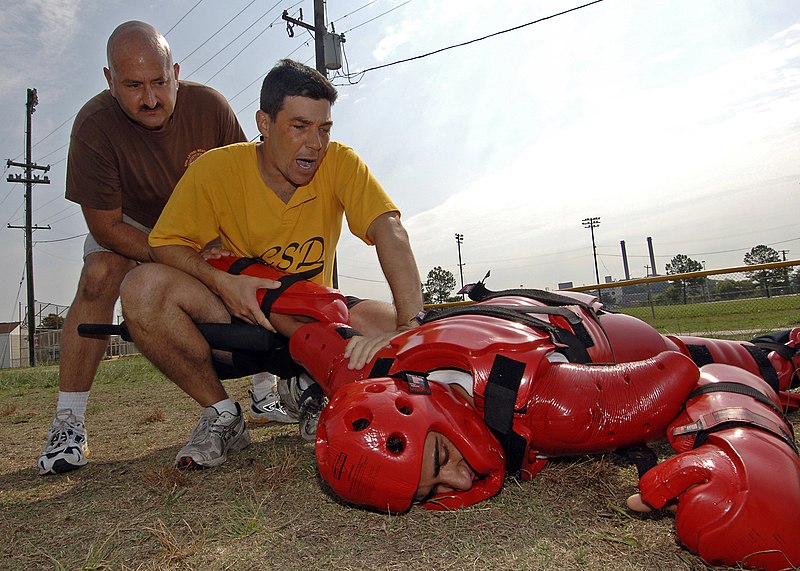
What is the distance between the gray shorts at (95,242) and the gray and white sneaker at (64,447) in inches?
36.9

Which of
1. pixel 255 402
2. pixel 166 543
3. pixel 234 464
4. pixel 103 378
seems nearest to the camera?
pixel 166 543

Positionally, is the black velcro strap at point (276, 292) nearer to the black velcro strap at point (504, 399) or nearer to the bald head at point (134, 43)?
the black velcro strap at point (504, 399)

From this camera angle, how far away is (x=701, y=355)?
7.55 feet

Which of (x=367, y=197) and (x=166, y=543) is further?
(x=367, y=197)

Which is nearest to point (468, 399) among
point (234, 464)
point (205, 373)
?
point (234, 464)

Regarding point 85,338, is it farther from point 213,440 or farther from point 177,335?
point 213,440

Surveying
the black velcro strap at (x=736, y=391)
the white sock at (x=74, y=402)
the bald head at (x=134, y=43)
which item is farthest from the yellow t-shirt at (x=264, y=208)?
the black velcro strap at (x=736, y=391)

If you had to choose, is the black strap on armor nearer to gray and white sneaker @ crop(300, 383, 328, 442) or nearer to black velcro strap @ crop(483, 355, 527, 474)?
black velcro strap @ crop(483, 355, 527, 474)

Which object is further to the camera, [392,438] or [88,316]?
[88,316]

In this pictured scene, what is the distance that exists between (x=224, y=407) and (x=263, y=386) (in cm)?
108

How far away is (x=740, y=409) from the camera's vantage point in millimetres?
1419

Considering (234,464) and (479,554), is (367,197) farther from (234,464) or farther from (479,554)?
(479,554)

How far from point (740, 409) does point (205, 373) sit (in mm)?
2289

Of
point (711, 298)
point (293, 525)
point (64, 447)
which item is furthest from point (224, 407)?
point (711, 298)
